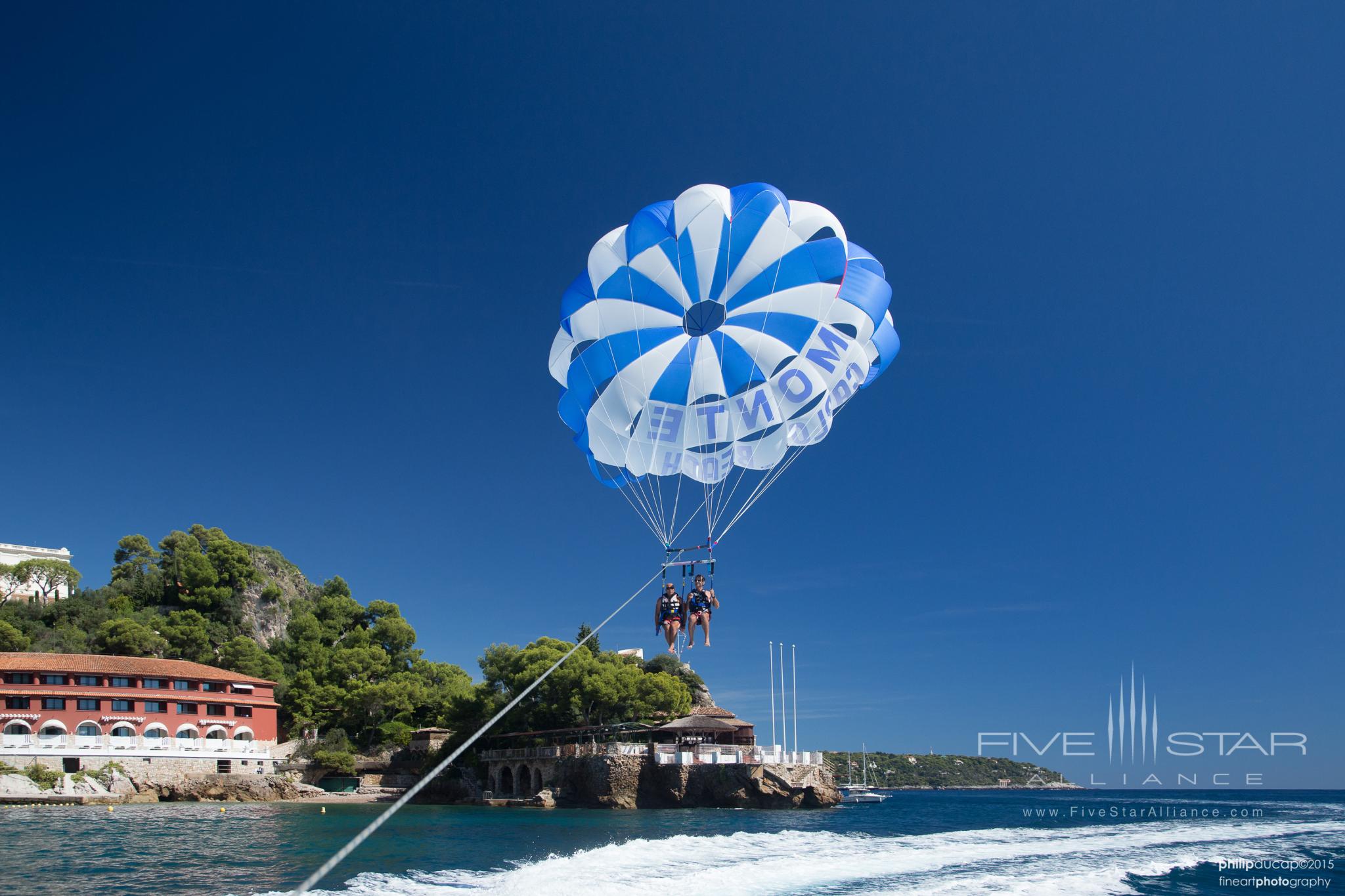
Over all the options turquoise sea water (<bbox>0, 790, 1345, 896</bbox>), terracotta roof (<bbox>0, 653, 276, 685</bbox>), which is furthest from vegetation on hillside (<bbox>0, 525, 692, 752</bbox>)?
turquoise sea water (<bbox>0, 790, 1345, 896</bbox>)

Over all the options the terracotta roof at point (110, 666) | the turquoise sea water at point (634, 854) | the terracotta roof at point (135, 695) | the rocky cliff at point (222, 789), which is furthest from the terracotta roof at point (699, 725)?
the terracotta roof at point (110, 666)

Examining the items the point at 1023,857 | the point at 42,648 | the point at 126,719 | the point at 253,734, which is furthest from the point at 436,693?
the point at 1023,857

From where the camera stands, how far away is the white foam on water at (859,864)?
15375 millimetres

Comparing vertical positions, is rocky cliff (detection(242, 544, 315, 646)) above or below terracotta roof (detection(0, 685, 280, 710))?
above

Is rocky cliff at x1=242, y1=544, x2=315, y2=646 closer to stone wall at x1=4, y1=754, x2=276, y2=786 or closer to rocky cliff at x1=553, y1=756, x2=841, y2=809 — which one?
stone wall at x1=4, y1=754, x2=276, y2=786

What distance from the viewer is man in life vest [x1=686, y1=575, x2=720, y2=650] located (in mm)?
15562

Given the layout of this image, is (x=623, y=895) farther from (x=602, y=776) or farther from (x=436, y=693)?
(x=436, y=693)

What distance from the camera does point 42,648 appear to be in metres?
46.2

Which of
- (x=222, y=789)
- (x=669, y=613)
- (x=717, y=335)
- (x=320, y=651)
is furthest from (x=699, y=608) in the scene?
(x=320, y=651)

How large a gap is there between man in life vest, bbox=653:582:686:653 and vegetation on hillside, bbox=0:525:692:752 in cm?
2935

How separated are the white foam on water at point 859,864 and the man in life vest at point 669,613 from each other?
13.0 feet

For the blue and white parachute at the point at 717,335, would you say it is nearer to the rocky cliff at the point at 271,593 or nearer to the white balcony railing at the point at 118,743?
the white balcony railing at the point at 118,743

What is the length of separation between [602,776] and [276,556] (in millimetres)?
38267

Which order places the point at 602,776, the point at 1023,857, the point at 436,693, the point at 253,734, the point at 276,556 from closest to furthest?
the point at 1023,857 < the point at 602,776 < the point at 253,734 < the point at 436,693 < the point at 276,556
